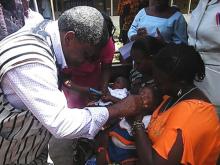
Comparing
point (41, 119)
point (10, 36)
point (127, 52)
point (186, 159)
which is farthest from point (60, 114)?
point (127, 52)

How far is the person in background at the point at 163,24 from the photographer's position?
3.63 m

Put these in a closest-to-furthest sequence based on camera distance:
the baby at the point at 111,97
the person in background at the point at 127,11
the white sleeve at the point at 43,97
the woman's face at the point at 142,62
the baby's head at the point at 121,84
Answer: the white sleeve at the point at 43,97, the baby at the point at 111,97, the woman's face at the point at 142,62, the baby's head at the point at 121,84, the person in background at the point at 127,11

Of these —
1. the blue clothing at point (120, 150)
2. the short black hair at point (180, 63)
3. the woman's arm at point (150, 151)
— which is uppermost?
the short black hair at point (180, 63)

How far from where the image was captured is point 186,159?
1.90 metres

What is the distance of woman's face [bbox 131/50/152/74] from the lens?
11.0 ft

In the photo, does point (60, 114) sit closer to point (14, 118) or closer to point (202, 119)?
point (14, 118)

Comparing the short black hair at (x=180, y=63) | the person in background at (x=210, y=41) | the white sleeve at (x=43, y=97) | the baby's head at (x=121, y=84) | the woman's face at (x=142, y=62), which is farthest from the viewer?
the baby's head at (x=121, y=84)

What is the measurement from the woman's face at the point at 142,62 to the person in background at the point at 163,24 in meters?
A: 0.34

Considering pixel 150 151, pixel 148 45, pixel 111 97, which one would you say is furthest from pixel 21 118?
pixel 148 45

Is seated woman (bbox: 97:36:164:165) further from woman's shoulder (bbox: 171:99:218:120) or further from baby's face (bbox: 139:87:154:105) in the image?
woman's shoulder (bbox: 171:99:218:120)

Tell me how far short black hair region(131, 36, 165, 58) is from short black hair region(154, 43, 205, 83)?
3.82 ft

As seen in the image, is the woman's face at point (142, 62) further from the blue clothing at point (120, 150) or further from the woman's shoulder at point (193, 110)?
the woman's shoulder at point (193, 110)

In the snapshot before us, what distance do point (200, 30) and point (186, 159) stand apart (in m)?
1.38

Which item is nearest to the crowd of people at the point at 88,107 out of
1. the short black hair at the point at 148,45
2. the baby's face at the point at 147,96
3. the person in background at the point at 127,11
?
the baby's face at the point at 147,96
